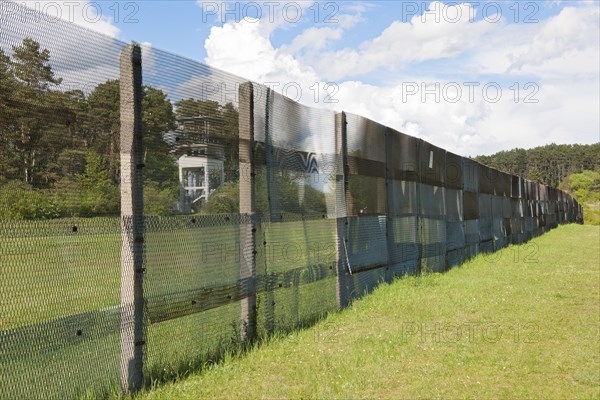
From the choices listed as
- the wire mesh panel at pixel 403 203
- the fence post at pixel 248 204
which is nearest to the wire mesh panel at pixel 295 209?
the fence post at pixel 248 204

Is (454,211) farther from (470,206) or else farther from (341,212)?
(341,212)

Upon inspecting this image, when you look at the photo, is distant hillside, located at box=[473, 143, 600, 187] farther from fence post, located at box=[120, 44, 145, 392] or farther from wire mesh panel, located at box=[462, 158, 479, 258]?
fence post, located at box=[120, 44, 145, 392]

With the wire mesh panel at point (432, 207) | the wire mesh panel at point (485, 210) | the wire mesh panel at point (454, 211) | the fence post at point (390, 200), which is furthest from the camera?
the wire mesh panel at point (485, 210)

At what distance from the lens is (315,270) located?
21.1 feet

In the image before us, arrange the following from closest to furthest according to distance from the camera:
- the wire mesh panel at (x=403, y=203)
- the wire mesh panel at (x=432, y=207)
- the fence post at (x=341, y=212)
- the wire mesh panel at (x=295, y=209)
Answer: the wire mesh panel at (x=295, y=209)
the fence post at (x=341, y=212)
the wire mesh panel at (x=403, y=203)
the wire mesh panel at (x=432, y=207)

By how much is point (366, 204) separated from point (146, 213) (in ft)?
14.0

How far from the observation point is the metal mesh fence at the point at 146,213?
3.38 m

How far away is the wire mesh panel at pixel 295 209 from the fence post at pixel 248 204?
128 mm

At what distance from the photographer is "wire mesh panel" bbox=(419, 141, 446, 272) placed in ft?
34.4

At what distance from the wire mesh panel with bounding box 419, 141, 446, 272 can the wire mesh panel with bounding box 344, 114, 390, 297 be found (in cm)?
199

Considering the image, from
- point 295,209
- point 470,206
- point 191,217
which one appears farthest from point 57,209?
point 470,206

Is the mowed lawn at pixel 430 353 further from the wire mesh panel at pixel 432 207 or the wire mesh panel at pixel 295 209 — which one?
the wire mesh panel at pixel 432 207

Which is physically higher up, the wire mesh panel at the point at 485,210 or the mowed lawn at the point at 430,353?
the wire mesh panel at the point at 485,210

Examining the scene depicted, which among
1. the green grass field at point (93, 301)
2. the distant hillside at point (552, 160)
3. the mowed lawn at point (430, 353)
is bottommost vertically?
the mowed lawn at point (430, 353)
